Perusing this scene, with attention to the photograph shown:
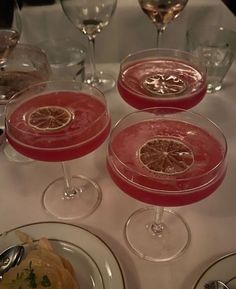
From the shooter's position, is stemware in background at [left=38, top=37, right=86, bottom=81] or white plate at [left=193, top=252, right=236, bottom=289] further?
stemware in background at [left=38, top=37, right=86, bottom=81]

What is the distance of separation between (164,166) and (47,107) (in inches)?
11.2

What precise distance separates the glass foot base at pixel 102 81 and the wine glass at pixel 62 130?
1.10 feet

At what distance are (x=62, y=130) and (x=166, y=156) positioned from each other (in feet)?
0.67

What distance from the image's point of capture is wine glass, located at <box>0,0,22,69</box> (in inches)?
38.5

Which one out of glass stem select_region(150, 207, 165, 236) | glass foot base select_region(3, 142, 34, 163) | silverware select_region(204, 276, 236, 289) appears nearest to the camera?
silverware select_region(204, 276, 236, 289)

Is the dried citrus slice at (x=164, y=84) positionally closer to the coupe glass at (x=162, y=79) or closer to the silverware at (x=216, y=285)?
the coupe glass at (x=162, y=79)

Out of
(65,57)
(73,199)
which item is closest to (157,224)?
(73,199)

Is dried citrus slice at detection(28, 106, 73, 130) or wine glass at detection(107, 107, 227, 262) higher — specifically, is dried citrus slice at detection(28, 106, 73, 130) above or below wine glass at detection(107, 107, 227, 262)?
above

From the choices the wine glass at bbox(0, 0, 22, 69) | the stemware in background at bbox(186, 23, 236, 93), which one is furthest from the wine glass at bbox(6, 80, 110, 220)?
the stemware in background at bbox(186, 23, 236, 93)

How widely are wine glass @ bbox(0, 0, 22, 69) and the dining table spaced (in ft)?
0.21

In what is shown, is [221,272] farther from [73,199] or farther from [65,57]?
[65,57]

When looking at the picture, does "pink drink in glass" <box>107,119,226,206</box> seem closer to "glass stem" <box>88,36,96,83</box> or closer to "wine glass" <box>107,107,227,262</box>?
"wine glass" <box>107,107,227,262</box>

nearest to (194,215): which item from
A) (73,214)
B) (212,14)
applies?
(73,214)

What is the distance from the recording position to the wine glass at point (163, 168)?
587 millimetres
